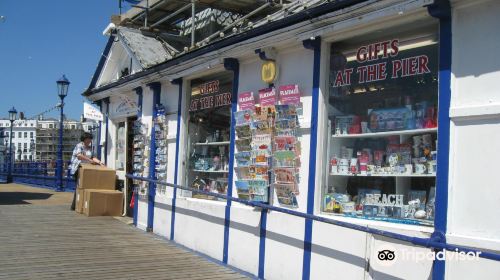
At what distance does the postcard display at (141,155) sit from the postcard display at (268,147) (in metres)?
3.07

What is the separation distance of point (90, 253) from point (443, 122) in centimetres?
482

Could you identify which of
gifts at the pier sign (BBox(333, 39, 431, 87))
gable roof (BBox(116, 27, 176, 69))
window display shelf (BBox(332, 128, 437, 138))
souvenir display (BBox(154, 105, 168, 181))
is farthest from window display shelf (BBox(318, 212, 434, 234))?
Answer: gable roof (BBox(116, 27, 176, 69))

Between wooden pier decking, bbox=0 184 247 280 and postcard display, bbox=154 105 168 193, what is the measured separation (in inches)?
39.6

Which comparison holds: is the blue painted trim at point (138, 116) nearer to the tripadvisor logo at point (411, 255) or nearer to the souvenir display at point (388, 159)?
the souvenir display at point (388, 159)

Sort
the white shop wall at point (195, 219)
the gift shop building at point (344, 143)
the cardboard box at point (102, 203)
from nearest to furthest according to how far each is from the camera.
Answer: the gift shop building at point (344, 143) → the white shop wall at point (195, 219) → the cardboard box at point (102, 203)

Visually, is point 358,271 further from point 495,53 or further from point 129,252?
point 129,252

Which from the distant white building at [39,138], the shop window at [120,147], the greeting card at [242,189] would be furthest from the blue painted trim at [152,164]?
the distant white building at [39,138]

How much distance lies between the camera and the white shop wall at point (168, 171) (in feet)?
27.2

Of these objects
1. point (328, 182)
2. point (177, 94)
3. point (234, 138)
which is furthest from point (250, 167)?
point (177, 94)

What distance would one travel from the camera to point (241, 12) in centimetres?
1014

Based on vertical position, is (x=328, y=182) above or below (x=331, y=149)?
below

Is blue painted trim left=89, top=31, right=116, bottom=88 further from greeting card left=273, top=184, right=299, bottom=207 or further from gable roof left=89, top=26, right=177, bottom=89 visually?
greeting card left=273, top=184, right=299, bottom=207

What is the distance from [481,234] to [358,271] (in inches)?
47.5

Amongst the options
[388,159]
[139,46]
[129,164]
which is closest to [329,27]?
[388,159]
